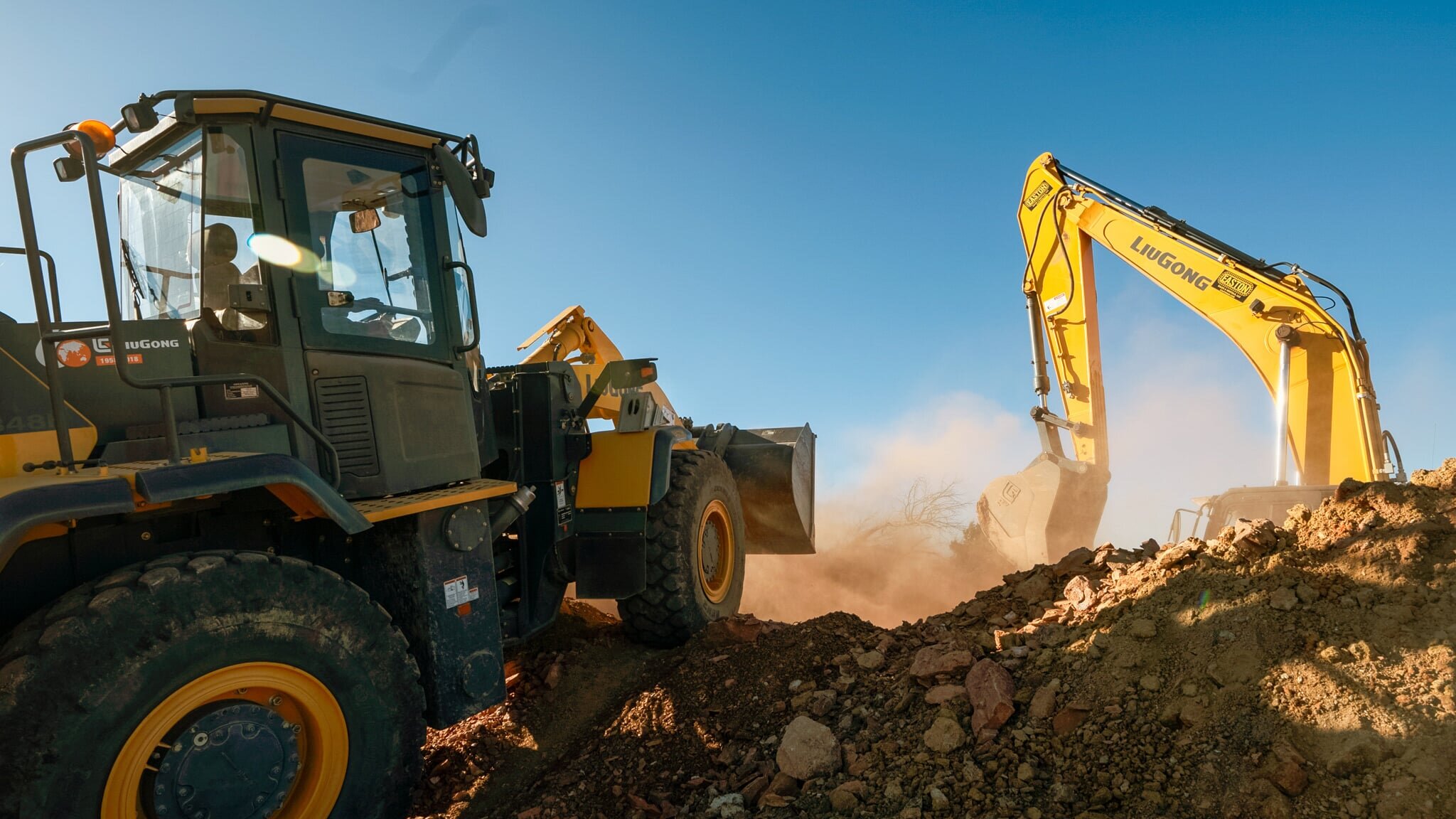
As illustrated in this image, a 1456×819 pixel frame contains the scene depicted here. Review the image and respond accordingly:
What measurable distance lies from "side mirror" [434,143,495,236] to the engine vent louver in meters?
0.78

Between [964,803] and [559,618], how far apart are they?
132 inches

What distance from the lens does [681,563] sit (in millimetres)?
5430

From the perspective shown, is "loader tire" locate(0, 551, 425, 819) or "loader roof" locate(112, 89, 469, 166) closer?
"loader tire" locate(0, 551, 425, 819)

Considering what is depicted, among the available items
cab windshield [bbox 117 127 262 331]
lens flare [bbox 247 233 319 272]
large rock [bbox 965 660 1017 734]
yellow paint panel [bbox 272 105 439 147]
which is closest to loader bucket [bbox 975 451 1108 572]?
large rock [bbox 965 660 1017 734]

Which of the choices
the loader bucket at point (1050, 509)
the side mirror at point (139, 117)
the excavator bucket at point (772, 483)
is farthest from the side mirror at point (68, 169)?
the loader bucket at point (1050, 509)

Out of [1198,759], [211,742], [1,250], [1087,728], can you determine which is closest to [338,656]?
[211,742]

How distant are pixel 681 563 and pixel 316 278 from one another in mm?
2683

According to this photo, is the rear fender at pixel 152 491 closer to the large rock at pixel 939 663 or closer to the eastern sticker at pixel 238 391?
the eastern sticker at pixel 238 391

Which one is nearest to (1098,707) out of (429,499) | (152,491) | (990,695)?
(990,695)

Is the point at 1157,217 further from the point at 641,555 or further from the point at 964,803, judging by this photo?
the point at 964,803

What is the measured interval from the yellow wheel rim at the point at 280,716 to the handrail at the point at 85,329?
28.4 inches

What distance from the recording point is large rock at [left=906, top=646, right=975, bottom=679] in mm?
4039

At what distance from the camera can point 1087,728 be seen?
3502mm

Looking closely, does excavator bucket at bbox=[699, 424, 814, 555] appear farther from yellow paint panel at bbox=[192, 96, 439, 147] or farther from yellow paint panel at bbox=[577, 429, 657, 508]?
yellow paint panel at bbox=[192, 96, 439, 147]
